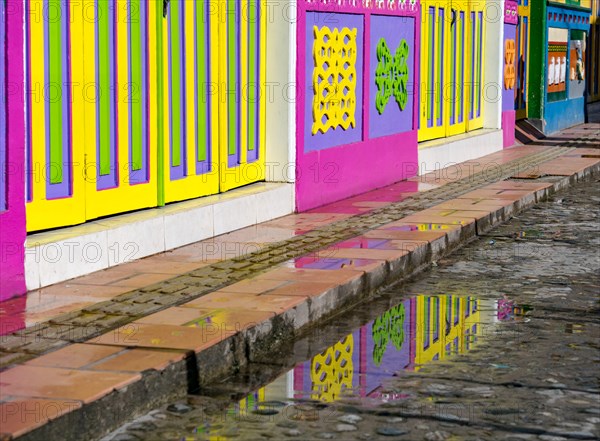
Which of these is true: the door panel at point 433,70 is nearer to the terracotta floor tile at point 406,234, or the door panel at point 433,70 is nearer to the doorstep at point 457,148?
the doorstep at point 457,148

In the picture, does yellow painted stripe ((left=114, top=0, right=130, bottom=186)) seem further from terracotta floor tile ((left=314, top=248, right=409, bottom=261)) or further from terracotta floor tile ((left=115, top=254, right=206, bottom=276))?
terracotta floor tile ((left=314, top=248, right=409, bottom=261))

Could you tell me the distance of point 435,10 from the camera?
1473 centimetres

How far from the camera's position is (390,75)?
12.7 meters

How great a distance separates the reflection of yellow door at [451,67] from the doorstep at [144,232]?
4.81m

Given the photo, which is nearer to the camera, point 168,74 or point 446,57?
point 168,74

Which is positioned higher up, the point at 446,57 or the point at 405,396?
the point at 446,57

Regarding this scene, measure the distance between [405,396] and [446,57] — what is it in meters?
10.4

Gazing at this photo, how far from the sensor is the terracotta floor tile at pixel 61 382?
470 cm

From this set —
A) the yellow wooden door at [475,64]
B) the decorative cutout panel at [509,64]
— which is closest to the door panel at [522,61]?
the decorative cutout panel at [509,64]

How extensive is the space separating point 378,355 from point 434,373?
1.45 ft

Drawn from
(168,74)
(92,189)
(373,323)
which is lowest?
(373,323)

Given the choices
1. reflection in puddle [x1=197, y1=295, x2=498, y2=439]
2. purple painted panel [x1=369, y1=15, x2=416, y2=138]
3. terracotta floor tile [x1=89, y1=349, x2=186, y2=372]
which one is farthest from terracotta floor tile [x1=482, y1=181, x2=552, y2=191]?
terracotta floor tile [x1=89, y1=349, x2=186, y2=372]

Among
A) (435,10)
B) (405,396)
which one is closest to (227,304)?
(405,396)

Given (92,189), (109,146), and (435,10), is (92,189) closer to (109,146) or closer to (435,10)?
(109,146)
